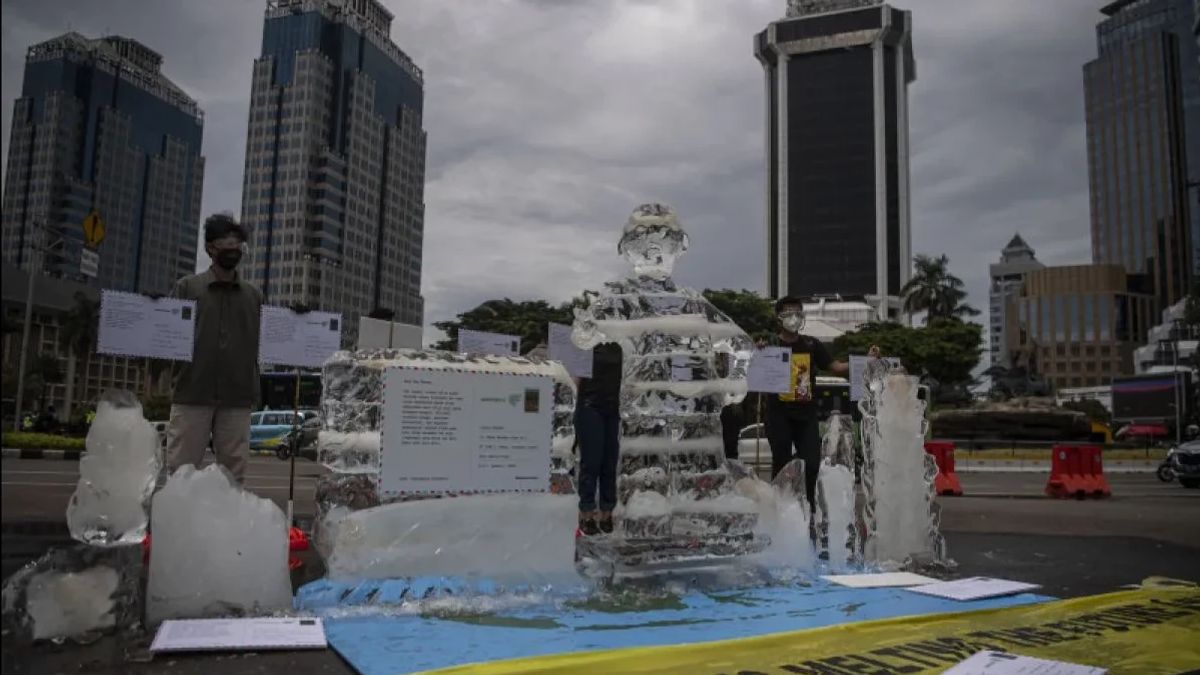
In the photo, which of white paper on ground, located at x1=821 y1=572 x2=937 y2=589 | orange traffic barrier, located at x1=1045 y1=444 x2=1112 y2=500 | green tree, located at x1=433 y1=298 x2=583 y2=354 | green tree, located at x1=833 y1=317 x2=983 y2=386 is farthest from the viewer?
green tree, located at x1=833 y1=317 x2=983 y2=386

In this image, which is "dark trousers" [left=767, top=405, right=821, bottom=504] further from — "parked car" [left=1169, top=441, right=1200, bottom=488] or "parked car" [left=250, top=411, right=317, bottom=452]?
"parked car" [left=250, top=411, right=317, bottom=452]

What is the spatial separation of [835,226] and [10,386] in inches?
3712

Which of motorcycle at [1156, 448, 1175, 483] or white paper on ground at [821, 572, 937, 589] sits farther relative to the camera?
motorcycle at [1156, 448, 1175, 483]

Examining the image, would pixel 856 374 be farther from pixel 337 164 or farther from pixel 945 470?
pixel 337 164

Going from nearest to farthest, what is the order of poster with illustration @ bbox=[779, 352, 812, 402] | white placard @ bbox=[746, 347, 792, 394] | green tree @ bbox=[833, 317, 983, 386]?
white placard @ bbox=[746, 347, 792, 394], poster with illustration @ bbox=[779, 352, 812, 402], green tree @ bbox=[833, 317, 983, 386]

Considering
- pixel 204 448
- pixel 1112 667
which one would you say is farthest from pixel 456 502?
pixel 1112 667

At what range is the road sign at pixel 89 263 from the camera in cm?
363

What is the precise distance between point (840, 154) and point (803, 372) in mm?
91618

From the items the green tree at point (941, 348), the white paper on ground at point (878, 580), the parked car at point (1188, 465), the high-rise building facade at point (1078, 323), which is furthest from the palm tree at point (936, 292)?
the white paper on ground at point (878, 580)

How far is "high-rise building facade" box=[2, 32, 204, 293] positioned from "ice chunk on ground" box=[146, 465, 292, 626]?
0.95 metres

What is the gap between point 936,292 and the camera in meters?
52.7

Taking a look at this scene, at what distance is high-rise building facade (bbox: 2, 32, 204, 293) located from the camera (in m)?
1.93

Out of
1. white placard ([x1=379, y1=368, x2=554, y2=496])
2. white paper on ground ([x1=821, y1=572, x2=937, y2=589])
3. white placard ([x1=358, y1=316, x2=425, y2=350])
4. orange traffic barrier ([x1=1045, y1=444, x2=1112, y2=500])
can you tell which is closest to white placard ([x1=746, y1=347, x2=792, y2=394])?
white paper on ground ([x1=821, y1=572, x2=937, y2=589])

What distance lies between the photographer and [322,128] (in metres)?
15.4
